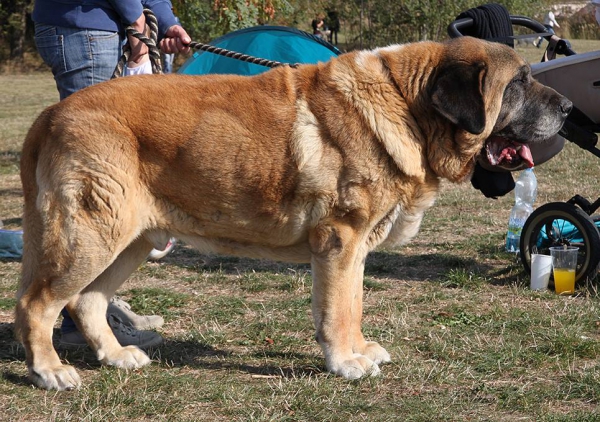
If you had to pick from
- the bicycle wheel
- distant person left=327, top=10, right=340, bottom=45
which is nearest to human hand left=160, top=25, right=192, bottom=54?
the bicycle wheel

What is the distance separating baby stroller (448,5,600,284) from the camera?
4.84m

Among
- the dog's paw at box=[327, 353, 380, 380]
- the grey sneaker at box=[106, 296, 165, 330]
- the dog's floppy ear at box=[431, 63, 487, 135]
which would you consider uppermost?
the dog's floppy ear at box=[431, 63, 487, 135]

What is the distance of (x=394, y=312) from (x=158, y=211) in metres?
1.70

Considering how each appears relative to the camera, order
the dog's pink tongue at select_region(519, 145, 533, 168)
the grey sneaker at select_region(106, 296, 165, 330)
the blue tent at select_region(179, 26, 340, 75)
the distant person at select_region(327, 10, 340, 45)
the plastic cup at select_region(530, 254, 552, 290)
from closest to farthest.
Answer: the dog's pink tongue at select_region(519, 145, 533, 168)
the grey sneaker at select_region(106, 296, 165, 330)
the plastic cup at select_region(530, 254, 552, 290)
the blue tent at select_region(179, 26, 340, 75)
the distant person at select_region(327, 10, 340, 45)

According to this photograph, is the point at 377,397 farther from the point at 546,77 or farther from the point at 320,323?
the point at 546,77

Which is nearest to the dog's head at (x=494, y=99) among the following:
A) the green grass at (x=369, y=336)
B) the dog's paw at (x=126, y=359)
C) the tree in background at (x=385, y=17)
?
the green grass at (x=369, y=336)

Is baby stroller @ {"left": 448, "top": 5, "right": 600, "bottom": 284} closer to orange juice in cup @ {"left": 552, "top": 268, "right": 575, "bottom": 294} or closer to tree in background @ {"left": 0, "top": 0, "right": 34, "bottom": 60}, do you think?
Result: orange juice in cup @ {"left": 552, "top": 268, "right": 575, "bottom": 294}

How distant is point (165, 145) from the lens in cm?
350

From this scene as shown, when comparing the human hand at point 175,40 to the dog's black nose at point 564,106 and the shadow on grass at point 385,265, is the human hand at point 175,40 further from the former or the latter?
the dog's black nose at point 564,106

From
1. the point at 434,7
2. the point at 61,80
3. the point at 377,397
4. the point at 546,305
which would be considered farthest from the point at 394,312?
the point at 434,7

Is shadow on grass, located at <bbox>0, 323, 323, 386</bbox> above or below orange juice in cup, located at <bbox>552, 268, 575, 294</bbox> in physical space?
above

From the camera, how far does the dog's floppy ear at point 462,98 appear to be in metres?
3.53

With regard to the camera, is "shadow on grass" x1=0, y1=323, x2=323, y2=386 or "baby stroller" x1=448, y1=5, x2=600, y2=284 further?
"baby stroller" x1=448, y1=5, x2=600, y2=284

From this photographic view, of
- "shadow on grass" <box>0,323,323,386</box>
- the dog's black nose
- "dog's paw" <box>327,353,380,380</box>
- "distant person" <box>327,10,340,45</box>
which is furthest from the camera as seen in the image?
"distant person" <box>327,10,340,45</box>
